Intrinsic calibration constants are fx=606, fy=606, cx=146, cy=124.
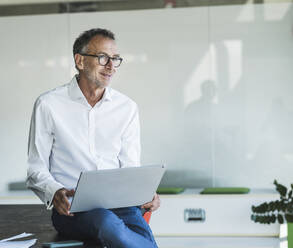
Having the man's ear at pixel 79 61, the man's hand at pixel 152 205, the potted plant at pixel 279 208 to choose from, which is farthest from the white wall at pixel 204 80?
the man's hand at pixel 152 205

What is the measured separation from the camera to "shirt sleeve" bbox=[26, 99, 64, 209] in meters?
2.71

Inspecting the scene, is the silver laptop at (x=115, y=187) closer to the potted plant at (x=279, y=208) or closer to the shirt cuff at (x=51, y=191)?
the shirt cuff at (x=51, y=191)

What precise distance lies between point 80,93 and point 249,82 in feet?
8.16

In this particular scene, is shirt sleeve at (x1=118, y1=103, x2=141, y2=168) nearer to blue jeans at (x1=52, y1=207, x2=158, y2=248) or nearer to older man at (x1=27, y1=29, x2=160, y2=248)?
older man at (x1=27, y1=29, x2=160, y2=248)

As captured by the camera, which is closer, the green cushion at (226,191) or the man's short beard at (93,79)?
the man's short beard at (93,79)

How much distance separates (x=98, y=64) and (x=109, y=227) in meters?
0.98

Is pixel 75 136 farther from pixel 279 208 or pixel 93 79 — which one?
pixel 279 208

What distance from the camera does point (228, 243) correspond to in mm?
4793

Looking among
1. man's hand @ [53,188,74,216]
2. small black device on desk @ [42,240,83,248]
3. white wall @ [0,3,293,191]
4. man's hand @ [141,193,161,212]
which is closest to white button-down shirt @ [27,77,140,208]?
man's hand @ [53,188,74,216]

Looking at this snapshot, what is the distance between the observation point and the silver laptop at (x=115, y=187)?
234 cm

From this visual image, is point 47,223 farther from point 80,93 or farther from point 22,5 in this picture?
point 22,5

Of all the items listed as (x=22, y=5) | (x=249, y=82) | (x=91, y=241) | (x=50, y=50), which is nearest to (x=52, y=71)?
(x=50, y=50)

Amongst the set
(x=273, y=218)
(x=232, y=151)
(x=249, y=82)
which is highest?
(x=249, y=82)

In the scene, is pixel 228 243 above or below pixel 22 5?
below
